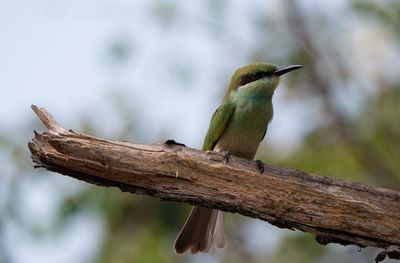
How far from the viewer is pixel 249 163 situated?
456cm

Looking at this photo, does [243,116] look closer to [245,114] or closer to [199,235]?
[245,114]

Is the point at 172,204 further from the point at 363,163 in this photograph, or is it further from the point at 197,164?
the point at 197,164

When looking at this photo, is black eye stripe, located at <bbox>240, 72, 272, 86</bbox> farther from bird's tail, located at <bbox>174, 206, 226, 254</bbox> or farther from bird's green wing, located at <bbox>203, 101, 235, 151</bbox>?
bird's tail, located at <bbox>174, 206, 226, 254</bbox>

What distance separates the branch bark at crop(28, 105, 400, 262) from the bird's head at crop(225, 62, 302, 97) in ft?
3.04

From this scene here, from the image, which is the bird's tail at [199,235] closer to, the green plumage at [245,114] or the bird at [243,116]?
the bird at [243,116]

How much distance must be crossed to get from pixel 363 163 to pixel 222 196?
475 cm

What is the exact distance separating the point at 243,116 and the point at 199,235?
2.44ft

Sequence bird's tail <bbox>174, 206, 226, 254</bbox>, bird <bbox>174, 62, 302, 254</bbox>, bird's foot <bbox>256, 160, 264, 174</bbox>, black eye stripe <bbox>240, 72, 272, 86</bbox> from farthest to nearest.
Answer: black eye stripe <bbox>240, 72, 272, 86</bbox> < bird <bbox>174, 62, 302, 254</bbox> < bird's tail <bbox>174, 206, 226, 254</bbox> < bird's foot <bbox>256, 160, 264, 174</bbox>

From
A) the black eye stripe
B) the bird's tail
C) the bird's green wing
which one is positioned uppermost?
the black eye stripe

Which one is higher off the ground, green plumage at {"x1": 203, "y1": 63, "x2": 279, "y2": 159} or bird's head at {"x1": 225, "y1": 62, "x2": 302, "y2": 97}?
bird's head at {"x1": 225, "y1": 62, "x2": 302, "y2": 97}

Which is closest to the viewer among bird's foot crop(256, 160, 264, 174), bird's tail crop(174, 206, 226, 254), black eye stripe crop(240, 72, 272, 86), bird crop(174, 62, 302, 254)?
bird's foot crop(256, 160, 264, 174)

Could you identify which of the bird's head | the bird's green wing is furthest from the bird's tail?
the bird's head

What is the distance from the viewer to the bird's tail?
496 centimetres

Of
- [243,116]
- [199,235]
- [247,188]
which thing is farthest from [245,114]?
[247,188]
